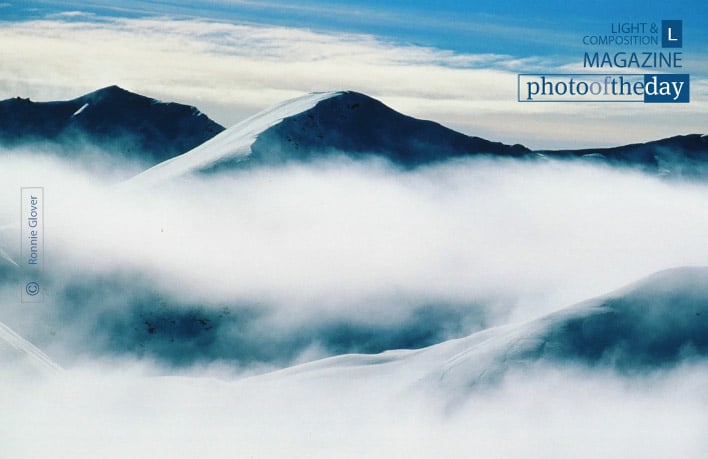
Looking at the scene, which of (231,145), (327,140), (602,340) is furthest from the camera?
(327,140)

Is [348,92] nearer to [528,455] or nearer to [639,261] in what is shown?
[639,261]

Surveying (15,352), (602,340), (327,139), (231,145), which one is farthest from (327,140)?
(15,352)

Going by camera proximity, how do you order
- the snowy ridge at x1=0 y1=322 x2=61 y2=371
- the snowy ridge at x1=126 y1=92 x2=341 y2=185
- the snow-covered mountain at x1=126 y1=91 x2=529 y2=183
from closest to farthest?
the snowy ridge at x1=0 y1=322 x2=61 y2=371 < the snowy ridge at x1=126 y1=92 x2=341 y2=185 < the snow-covered mountain at x1=126 y1=91 x2=529 y2=183

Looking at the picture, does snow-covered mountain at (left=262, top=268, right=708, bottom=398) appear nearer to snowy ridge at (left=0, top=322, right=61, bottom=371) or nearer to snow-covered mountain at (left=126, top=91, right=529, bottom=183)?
snowy ridge at (left=0, top=322, right=61, bottom=371)

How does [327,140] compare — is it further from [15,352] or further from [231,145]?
[15,352]

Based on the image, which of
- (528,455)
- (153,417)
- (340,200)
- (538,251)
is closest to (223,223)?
(340,200)

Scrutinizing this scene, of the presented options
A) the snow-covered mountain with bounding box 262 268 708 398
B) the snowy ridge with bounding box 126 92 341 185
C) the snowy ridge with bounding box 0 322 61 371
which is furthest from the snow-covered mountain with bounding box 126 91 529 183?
the snowy ridge with bounding box 0 322 61 371

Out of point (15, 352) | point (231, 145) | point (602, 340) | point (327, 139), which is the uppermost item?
point (327, 139)

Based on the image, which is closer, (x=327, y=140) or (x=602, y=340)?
(x=602, y=340)

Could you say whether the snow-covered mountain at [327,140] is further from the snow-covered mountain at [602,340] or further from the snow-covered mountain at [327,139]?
the snow-covered mountain at [602,340]
